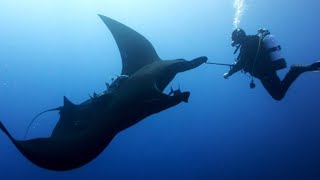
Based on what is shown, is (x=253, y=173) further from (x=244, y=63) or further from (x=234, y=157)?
(x=244, y=63)

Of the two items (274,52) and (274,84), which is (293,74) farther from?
(274,52)

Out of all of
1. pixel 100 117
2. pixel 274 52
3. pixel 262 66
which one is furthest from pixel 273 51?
pixel 100 117

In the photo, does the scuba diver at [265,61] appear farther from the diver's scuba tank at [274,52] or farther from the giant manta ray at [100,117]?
the giant manta ray at [100,117]

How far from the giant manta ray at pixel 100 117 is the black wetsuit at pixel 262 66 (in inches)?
106

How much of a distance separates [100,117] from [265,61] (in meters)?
5.04

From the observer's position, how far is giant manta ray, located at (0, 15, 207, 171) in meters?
5.57

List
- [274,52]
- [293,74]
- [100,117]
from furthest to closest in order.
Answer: [293,74] < [274,52] < [100,117]

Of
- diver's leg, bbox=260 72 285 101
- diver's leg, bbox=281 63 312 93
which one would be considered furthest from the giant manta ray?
diver's leg, bbox=281 63 312 93

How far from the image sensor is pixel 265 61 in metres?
8.72

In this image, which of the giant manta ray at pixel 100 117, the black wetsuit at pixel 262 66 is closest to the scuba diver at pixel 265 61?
the black wetsuit at pixel 262 66

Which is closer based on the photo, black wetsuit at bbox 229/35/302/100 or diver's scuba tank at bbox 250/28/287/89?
diver's scuba tank at bbox 250/28/287/89

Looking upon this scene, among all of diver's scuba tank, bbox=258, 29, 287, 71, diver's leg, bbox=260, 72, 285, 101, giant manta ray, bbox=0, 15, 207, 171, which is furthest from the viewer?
diver's leg, bbox=260, 72, 285, 101

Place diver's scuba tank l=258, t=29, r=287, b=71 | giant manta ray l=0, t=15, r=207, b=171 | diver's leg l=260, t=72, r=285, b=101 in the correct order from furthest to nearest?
diver's leg l=260, t=72, r=285, b=101
diver's scuba tank l=258, t=29, r=287, b=71
giant manta ray l=0, t=15, r=207, b=171

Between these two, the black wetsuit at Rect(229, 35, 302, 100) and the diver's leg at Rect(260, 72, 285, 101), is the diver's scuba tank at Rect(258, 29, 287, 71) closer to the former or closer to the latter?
the black wetsuit at Rect(229, 35, 302, 100)
